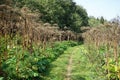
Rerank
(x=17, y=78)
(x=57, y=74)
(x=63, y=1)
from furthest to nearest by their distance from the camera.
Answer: (x=63, y=1), (x=57, y=74), (x=17, y=78)

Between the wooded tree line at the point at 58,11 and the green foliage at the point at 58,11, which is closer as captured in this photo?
the wooded tree line at the point at 58,11

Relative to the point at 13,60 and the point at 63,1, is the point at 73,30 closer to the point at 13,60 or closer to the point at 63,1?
the point at 63,1

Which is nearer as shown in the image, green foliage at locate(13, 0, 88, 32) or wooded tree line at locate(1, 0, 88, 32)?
wooded tree line at locate(1, 0, 88, 32)

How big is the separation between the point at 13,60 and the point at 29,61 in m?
1.34

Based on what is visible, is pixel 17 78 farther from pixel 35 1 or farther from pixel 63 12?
pixel 63 12

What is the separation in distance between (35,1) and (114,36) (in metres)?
48.0

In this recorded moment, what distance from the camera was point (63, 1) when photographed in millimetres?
77625

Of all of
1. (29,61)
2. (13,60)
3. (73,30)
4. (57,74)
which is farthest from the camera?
(73,30)

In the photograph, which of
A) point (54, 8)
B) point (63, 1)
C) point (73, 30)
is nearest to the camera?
point (54, 8)

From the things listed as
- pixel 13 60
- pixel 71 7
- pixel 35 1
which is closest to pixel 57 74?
pixel 13 60

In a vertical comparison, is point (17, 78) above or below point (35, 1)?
below

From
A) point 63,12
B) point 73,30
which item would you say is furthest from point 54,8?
point 73,30

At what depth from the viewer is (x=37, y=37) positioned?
109 feet

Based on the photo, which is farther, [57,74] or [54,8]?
[54,8]
